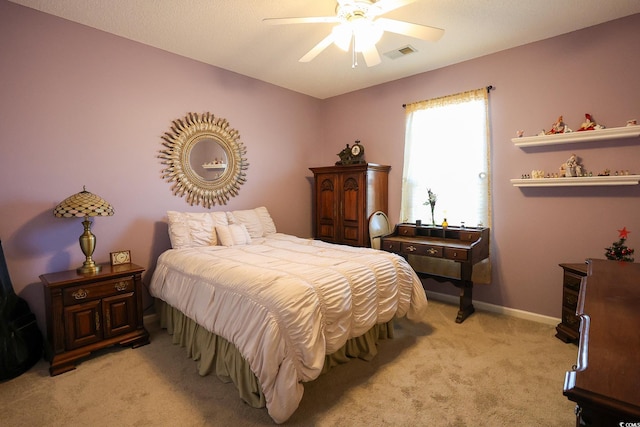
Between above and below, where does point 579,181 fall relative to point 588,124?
below

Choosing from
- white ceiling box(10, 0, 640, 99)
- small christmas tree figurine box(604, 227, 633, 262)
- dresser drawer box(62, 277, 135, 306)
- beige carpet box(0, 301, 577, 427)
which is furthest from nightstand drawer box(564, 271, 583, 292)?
dresser drawer box(62, 277, 135, 306)

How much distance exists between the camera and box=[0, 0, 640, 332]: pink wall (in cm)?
251

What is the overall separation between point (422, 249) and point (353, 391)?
66.5 inches

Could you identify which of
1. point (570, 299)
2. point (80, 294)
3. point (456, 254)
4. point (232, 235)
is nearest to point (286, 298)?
point (232, 235)

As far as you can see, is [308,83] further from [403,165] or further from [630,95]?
[630,95]

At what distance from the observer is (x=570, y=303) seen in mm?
2660

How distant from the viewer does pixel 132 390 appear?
6.75ft

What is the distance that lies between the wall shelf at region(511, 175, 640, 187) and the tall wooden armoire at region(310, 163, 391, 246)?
1520 millimetres

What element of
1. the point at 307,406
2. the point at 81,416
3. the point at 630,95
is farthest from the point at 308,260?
the point at 630,95

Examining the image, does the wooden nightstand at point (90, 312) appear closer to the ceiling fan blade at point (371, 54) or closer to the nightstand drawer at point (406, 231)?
the ceiling fan blade at point (371, 54)

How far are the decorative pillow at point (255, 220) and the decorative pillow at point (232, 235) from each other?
0.23m

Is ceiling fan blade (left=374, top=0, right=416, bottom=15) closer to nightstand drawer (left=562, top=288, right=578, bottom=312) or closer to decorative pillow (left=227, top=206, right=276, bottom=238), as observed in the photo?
decorative pillow (left=227, top=206, right=276, bottom=238)

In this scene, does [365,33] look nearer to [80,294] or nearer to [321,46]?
[321,46]

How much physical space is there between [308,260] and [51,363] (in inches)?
78.5
